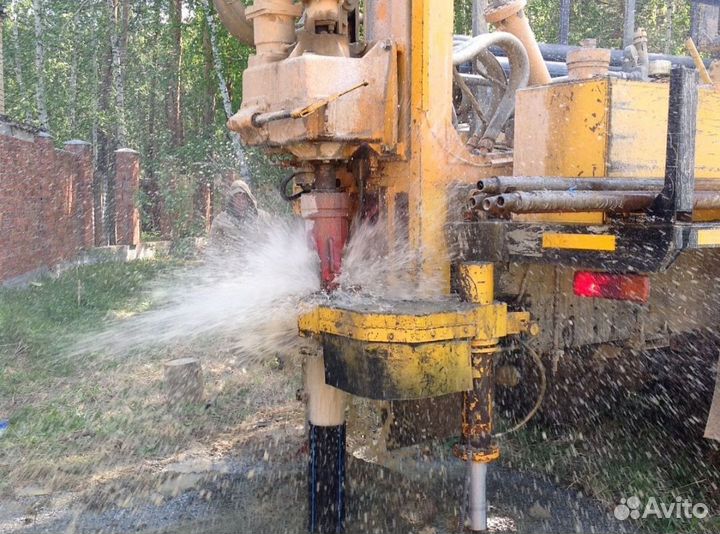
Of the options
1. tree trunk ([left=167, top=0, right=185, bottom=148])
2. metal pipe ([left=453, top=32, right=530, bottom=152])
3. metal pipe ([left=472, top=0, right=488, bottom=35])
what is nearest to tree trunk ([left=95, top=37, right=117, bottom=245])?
tree trunk ([left=167, top=0, right=185, bottom=148])

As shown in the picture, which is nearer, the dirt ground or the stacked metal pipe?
the stacked metal pipe

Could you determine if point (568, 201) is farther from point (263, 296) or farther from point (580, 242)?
point (263, 296)

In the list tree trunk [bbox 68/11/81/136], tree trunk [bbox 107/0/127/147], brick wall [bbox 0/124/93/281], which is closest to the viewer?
brick wall [bbox 0/124/93/281]

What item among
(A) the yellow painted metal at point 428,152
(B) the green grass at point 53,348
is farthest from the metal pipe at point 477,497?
(B) the green grass at point 53,348

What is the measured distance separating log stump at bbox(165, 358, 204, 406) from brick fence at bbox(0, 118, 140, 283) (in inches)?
300

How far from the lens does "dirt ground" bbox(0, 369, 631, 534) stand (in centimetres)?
358

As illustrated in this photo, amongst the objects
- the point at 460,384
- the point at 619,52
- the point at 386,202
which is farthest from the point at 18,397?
the point at 619,52

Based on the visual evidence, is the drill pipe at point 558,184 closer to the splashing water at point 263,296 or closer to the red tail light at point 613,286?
the red tail light at point 613,286

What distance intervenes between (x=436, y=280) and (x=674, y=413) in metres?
2.18

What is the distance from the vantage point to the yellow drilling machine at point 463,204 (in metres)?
2.68

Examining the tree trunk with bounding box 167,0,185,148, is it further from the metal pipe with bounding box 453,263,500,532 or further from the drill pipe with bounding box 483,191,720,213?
the drill pipe with bounding box 483,191,720,213

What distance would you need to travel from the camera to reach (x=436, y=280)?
3.21m

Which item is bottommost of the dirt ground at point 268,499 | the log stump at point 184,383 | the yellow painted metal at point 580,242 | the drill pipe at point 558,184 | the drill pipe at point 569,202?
A: the dirt ground at point 268,499

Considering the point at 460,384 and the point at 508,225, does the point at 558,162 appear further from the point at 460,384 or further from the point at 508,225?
the point at 460,384
